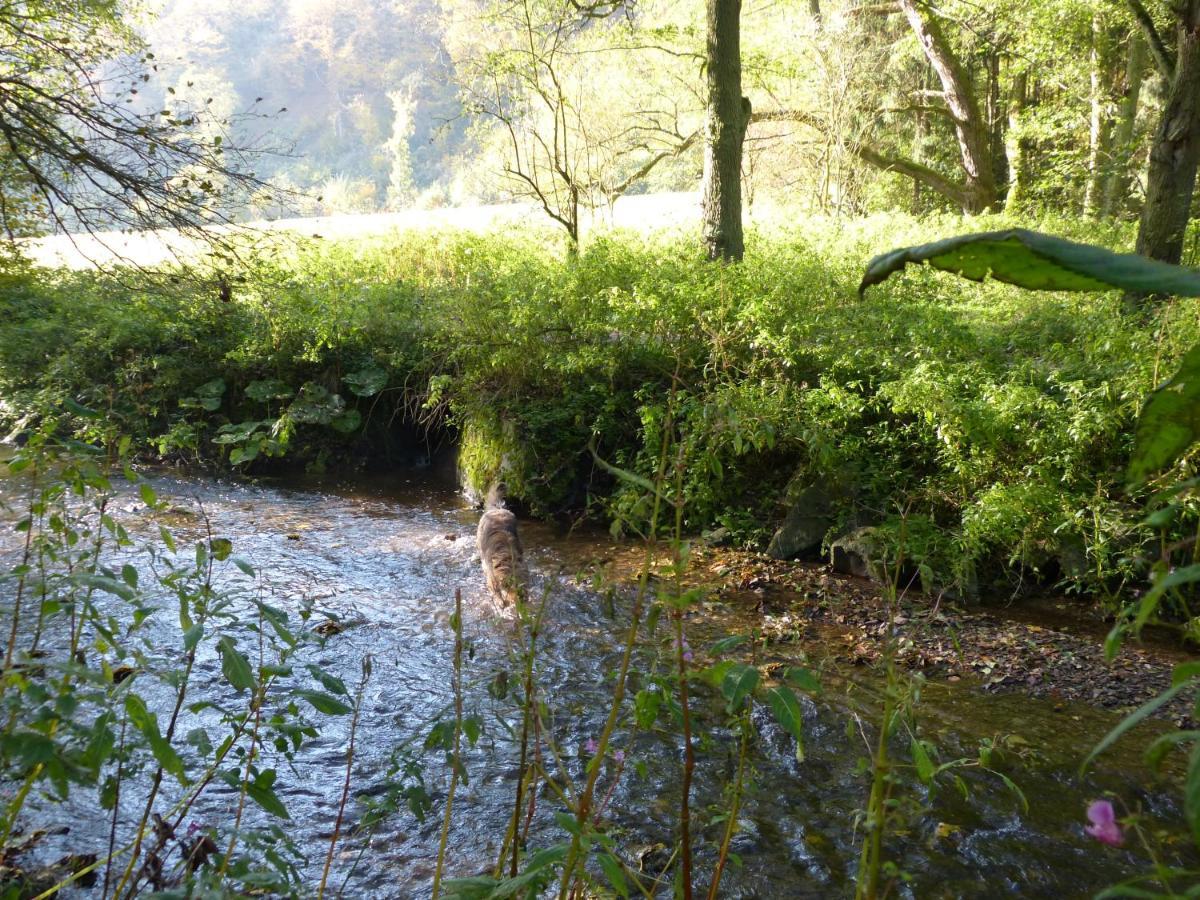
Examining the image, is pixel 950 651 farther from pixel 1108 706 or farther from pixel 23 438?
pixel 23 438

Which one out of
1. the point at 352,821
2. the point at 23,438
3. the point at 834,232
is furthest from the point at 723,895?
the point at 834,232

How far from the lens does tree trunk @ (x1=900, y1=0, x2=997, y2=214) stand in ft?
47.6

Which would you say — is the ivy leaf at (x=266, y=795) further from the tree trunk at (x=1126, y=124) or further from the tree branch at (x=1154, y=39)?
the tree trunk at (x=1126, y=124)

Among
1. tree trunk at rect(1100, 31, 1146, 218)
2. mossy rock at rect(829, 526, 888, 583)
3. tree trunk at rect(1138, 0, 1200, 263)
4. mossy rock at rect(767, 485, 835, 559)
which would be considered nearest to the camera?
mossy rock at rect(829, 526, 888, 583)

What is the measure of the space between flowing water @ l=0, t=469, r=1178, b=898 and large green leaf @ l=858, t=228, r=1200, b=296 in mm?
1117

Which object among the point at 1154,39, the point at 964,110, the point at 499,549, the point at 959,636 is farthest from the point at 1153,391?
the point at 964,110

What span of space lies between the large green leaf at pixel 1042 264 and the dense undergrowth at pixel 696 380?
2.50 feet

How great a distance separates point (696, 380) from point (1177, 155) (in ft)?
14.9

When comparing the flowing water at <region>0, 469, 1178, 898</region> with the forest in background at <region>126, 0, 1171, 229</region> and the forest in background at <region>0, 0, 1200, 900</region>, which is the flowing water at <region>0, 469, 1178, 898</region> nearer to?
the forest in background at <region>0, 0, 1200, 900</region>

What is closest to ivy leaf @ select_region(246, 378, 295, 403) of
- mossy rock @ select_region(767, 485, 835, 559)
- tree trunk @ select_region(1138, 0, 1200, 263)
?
mossy rock @ select_region(767, 485, 835, 559)

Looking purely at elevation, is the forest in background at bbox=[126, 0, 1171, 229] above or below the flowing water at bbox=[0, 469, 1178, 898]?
above

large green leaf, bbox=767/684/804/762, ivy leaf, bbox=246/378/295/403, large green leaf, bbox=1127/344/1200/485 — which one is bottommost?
large green leaf, bbox=767/684/804/762

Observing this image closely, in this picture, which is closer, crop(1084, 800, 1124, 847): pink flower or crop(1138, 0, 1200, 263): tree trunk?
crop(1084, 800, 1124, 847): pink flower

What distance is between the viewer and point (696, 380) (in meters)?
6.64
